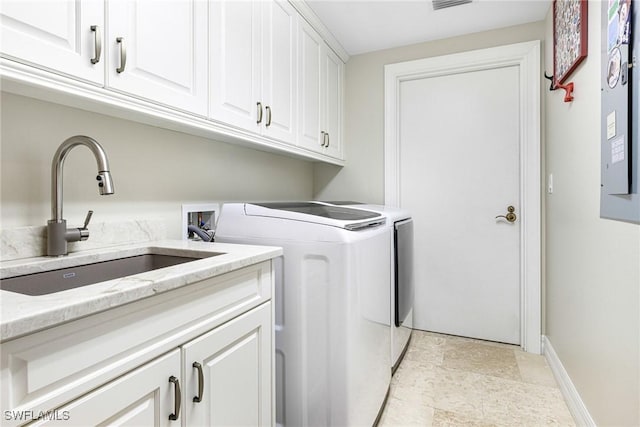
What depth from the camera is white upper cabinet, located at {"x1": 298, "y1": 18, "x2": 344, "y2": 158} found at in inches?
84.7

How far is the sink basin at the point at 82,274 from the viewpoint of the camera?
3.11 feet

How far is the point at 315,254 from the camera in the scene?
1392mm

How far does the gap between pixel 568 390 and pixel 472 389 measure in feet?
1.50

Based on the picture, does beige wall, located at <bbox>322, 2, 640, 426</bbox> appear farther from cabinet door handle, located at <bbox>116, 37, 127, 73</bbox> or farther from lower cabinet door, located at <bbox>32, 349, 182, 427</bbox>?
cabinet door handle, located at <bbox>116, 37, 127, 73</bbox>

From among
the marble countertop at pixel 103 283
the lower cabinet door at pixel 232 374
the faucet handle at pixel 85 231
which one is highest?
the faucet handle at pixel 85 231

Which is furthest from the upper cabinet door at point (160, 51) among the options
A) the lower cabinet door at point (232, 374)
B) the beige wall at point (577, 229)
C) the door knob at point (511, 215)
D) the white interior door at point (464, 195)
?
the door knob at point (511, 215)

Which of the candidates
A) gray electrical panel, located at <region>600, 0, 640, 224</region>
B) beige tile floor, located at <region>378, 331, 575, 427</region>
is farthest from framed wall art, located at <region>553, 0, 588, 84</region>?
beige tile floor, located at <region>378, 331, 575, 427</region>

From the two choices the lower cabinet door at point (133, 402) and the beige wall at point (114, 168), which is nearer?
the lower cabinet door at point (133, 402)

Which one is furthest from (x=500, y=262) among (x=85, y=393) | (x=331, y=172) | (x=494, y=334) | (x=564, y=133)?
(x=85, y=393)

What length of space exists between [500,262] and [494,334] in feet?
1.76

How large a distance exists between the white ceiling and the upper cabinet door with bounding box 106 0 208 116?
1102 millimetres

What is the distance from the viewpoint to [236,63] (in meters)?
1.52

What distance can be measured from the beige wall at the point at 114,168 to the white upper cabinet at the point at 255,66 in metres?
0.33

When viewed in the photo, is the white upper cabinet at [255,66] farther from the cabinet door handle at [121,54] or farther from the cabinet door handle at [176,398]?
the cabinet door handle at [176,398]
